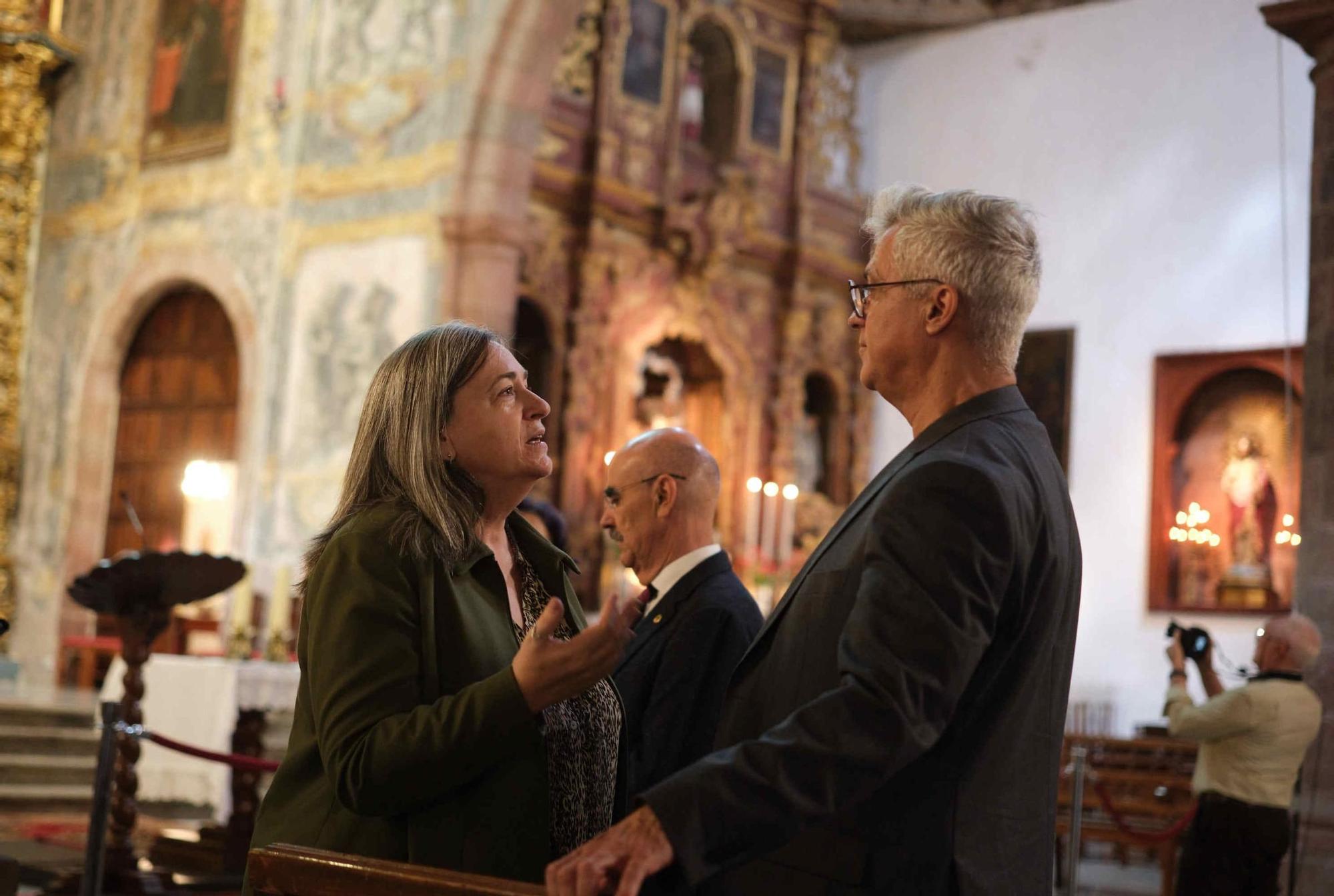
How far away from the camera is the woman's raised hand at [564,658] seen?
2.22m

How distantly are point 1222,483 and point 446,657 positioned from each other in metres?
14.8

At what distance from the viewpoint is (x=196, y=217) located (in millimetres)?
13938

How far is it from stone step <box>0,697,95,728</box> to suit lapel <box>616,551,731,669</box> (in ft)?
27.2

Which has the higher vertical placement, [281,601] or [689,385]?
[689,385]

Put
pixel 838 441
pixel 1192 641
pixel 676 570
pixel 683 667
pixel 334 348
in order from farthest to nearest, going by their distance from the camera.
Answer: pixel 838 441
pixel 334 348
pixel 1192 641
pixel 676 570
pixel 683 667

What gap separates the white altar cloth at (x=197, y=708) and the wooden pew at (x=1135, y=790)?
465 centimetres

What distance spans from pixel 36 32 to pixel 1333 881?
1334cm

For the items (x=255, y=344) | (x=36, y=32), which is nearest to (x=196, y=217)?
(x=255, y=344)

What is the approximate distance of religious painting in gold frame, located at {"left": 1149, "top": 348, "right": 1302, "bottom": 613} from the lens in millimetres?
15508

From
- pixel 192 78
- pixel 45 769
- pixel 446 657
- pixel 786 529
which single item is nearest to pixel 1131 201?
pixel 786 529

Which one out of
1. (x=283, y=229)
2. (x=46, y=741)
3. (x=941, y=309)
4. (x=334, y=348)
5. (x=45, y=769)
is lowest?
(x=45, y=769)

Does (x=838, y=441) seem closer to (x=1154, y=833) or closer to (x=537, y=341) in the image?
(x=537, y=341)

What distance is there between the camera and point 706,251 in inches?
627

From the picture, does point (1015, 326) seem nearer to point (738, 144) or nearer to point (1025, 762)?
point (1025, 762)
